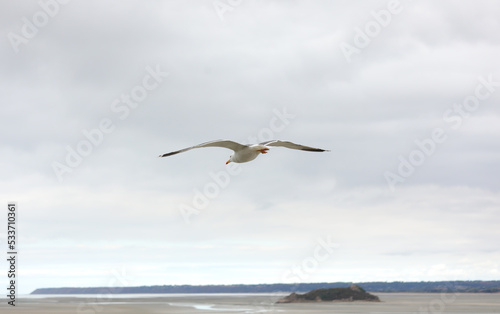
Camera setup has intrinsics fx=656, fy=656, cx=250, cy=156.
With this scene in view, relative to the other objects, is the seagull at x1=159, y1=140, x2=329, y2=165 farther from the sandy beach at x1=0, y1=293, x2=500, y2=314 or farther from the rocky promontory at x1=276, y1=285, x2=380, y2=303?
the rocky promontory at x1=276, y1=285, x2=380, y2=303

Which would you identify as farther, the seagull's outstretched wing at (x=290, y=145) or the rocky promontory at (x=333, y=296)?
the rocky promontory at (x=333, y=296)

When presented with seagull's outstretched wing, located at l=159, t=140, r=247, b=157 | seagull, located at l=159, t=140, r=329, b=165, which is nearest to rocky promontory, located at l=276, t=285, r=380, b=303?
seagull, located at l=159, t=140, r=329, b=165

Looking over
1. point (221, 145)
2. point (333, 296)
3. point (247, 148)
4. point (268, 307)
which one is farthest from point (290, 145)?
Answer: point (333, 296)

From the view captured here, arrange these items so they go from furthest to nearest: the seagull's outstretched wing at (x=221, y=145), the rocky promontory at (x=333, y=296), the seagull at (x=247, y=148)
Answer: the rocky promontory at (x=333, y=296) < the seagull at (x=247, y=148) < the seagull's outstretched wing at (x=221, y=145)

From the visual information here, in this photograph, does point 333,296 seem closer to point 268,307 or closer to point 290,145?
point 268,307

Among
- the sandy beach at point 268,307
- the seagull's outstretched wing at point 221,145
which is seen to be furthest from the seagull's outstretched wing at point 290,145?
the sandy beach at point 268,307

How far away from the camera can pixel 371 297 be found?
9419cm

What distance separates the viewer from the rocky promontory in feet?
305

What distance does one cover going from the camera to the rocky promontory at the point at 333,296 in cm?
9281

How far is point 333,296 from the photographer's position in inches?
3693

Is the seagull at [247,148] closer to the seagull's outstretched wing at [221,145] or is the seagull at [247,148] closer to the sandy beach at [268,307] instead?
the seagull's outstretched wing at [221,145]

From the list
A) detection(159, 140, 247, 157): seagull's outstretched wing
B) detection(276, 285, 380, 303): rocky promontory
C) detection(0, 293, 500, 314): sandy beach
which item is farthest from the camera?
detection(276, 285, 380, 303): rocky promontory

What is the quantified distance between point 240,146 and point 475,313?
41.8 meters

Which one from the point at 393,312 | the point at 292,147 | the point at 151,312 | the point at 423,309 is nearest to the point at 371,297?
the point at 423,309
